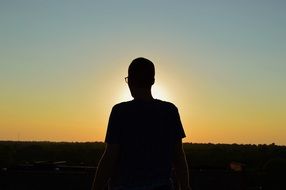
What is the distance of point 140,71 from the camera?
4426mm

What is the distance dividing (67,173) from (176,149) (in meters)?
10.2

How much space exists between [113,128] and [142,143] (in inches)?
9.6

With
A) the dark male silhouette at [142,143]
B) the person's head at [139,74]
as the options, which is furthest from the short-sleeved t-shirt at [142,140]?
the person's head at [139,74]

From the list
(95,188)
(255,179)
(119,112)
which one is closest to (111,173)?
(95,188)

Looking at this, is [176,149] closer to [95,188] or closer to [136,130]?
[136,130]

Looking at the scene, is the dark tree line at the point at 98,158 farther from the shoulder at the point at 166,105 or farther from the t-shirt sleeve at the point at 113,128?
the t-shirt sleeve at the point at 113,128

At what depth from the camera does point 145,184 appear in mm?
4215

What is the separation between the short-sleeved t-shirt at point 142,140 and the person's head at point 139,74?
0.13m

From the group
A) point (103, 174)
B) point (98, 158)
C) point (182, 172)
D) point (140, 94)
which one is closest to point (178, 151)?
point (182, 172)

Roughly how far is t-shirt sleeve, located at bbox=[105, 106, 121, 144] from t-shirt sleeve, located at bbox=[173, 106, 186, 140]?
19.5 inches

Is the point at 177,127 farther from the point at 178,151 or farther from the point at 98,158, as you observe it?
the point at 98,158

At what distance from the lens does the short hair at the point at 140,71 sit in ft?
14.5

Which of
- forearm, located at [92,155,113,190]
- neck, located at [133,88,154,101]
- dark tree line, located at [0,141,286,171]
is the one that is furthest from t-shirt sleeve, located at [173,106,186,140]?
dark tree line, located at [0,141,286,171]

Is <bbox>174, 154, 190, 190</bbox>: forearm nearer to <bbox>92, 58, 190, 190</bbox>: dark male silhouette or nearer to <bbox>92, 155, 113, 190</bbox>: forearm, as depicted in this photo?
<bbox>92, 58, 190, 190</bbox>: dark male silhouette
